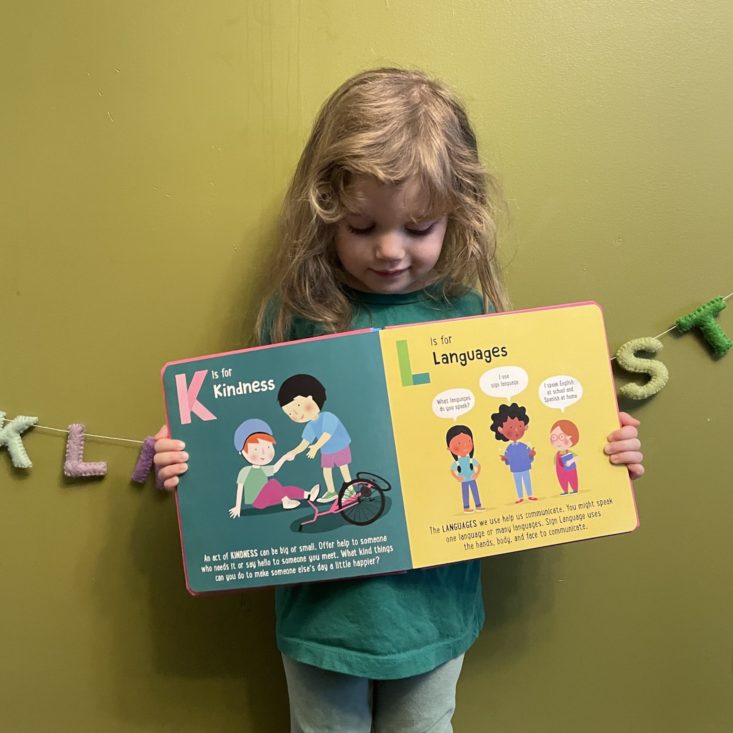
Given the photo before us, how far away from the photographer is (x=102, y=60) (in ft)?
2.68

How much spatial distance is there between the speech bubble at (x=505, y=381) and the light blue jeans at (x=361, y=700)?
342mm

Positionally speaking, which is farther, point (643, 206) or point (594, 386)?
point (643, 206)

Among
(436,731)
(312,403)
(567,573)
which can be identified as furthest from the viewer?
(567,573)

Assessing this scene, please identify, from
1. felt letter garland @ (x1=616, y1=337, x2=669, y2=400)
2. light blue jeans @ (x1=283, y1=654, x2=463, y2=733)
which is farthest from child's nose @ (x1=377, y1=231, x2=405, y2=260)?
light blue jeans @ (x1=283, y1=654, x2=463, y2=733)

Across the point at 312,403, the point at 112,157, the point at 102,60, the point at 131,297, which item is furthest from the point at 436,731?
the point at 102,60

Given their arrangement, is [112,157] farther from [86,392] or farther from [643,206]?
[643,206]

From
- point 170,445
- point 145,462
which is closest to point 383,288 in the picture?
point 170,445

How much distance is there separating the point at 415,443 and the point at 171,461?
0.26m

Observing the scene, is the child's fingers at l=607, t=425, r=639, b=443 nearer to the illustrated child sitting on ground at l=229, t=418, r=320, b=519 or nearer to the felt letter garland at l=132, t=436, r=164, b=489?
the illustrated child sitting on ground at l=229, t=418, r=320, b=519

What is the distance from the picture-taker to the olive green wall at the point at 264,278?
2.66 feet

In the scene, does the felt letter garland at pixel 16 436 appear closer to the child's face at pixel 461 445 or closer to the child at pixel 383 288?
the child at pixel 383 288

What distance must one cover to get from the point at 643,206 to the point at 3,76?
851 mm

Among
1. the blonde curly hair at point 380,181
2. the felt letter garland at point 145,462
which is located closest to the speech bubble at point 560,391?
the blonde curly hair at point 380,181

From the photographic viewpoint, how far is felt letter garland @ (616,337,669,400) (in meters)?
0.83
